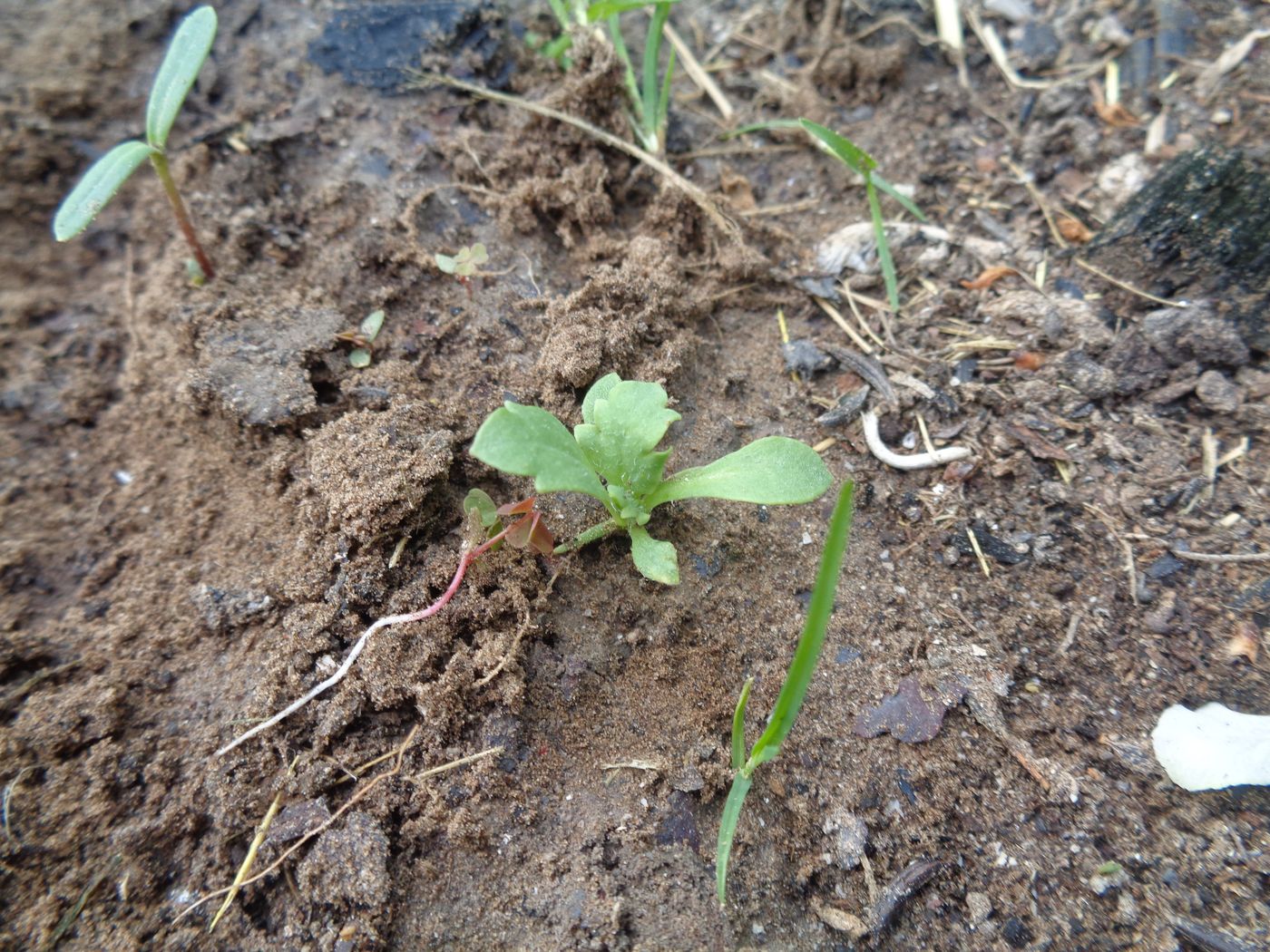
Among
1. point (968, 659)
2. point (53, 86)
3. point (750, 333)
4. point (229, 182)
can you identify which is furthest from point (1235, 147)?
point (53, 86)

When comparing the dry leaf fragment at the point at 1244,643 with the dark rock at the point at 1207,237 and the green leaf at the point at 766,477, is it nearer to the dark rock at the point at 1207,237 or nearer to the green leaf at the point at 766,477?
the dark rock at the point at 1207,237

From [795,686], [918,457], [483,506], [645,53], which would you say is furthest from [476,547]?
[645,53]

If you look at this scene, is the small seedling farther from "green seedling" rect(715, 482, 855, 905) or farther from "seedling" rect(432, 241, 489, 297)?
"green seedling" rect(715, 482, 855, 905)

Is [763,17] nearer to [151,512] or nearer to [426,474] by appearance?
[426,474]

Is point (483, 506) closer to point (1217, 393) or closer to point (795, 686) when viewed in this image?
point (795, 686)

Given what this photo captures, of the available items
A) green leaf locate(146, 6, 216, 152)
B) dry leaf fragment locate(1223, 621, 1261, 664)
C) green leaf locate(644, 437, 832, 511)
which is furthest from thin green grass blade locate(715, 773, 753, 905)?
green leaf locate(146, 6, 216, 152)
